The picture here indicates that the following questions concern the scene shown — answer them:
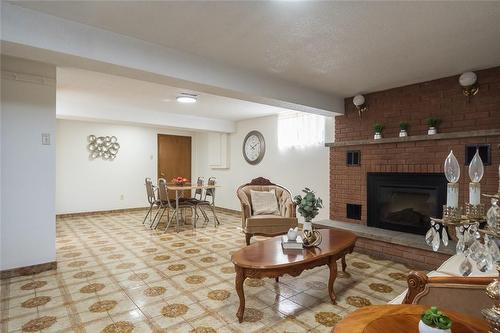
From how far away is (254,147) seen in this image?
6297 mm

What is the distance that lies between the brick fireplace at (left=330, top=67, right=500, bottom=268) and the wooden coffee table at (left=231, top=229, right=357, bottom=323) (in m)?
1.61

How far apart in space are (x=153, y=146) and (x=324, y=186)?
4.61 m

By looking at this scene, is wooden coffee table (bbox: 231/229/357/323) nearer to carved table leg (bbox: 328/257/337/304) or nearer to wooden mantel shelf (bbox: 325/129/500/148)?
carved table leg (bbox: 328/257/337/304)

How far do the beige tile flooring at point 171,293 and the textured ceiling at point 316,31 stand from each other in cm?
223

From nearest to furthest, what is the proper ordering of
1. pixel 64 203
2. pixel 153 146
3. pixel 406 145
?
pixel 406 145 < pixel 64 203 < pixel 153 146

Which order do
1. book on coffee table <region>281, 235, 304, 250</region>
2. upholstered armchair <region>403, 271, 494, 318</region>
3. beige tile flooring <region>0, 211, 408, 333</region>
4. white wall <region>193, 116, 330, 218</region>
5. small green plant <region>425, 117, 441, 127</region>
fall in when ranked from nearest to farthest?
upholstered armchair <region>403, 271, 494, 318</region>
beige tile flooring <region>0, 211, 408, 333</region>
book on coffee table <region>281, 235, 304, 250</region>
small green plant <region>425, 117, 441, 127</region>
white wall <region>193, 116, 330, 218</region>

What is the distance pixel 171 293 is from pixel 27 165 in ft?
6.53

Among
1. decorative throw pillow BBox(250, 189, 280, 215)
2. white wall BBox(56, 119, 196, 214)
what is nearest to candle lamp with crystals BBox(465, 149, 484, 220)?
decorative throw pillow BBox(250, 189, 280, 215)

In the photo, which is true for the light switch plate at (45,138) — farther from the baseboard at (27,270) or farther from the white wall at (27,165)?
the baseboard at (27,270)

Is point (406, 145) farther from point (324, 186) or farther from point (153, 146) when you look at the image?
point (153, 146)

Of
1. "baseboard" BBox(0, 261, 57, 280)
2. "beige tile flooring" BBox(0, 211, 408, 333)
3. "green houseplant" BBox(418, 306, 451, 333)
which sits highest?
"green houseplant" BBox(418, 306, 451, 333)

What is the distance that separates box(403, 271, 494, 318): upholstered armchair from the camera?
4.62 ft

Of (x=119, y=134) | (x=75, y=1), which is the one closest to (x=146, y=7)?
(x=75, y=1)

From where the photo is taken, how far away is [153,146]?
7203 mm
